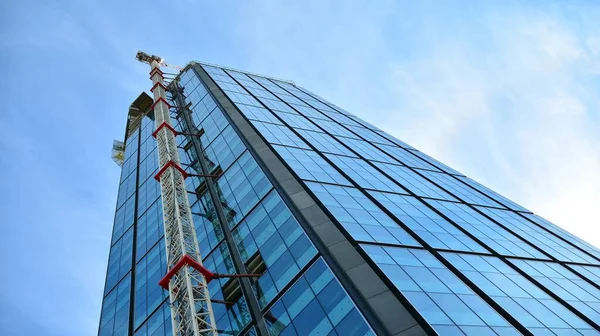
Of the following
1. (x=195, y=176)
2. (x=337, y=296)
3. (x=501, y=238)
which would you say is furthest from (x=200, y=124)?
(x=337, y=296)

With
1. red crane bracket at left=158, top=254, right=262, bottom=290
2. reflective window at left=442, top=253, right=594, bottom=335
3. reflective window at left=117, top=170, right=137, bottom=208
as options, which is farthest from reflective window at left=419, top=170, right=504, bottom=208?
reflective window at left=117, top=170, right=137, bottom=208

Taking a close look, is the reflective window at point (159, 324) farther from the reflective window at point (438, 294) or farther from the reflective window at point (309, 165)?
the reflective window at point (438, 294)

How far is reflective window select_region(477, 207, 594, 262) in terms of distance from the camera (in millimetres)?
38750

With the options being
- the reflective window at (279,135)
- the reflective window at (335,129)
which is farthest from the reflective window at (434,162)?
the reflective window at (279,135)

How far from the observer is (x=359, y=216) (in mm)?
29906

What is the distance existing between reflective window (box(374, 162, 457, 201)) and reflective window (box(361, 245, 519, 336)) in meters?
15.3

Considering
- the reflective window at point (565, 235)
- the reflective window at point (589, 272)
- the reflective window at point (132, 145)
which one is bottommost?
the reflective window at point (589, 272)

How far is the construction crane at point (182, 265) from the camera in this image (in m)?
24.3

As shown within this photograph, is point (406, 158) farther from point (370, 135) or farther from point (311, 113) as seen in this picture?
point (311, 113)

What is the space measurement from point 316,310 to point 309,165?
1616 centimetres

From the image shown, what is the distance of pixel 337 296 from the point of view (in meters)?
22.2

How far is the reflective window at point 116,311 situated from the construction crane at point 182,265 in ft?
32.8

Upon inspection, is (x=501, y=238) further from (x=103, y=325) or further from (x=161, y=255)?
(x=103, y=325)

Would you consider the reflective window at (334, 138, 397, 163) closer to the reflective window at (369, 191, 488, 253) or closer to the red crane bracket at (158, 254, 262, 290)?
the reflective window at (369, 191, 488, 253)
